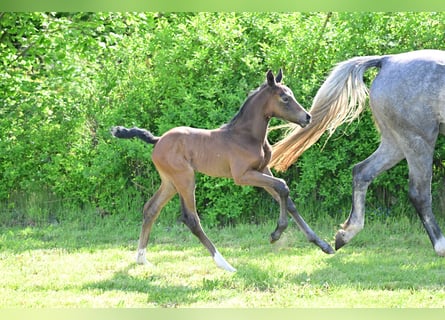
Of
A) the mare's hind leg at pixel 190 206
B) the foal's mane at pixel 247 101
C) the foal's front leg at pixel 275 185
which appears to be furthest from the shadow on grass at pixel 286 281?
the foal's mane at pixel 247 101

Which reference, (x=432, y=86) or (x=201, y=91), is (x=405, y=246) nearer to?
(x=432, y=86)

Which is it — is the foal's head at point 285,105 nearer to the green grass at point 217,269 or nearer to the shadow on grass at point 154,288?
the green grass at point 217,269

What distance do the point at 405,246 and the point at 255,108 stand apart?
238 cm

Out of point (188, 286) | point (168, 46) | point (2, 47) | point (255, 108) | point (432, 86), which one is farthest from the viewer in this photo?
point (2, 47)

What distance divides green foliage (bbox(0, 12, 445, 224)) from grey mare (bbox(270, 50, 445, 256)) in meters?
1.31

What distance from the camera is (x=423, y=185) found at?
609cm

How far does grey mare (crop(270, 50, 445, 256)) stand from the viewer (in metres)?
5.98

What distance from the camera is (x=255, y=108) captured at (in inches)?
217

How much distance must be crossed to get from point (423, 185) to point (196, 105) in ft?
9.53

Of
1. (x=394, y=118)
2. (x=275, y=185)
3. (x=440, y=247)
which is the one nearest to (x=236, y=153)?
(x=275, y=185)

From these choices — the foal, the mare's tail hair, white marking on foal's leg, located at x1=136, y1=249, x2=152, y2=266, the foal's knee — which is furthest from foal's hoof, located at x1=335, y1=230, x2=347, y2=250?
the mare's tail hair

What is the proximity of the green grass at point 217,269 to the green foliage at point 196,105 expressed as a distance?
51 cm

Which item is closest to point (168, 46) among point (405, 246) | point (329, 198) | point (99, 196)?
point (99, 196)

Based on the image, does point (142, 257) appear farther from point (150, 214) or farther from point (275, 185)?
point (275, 185)
